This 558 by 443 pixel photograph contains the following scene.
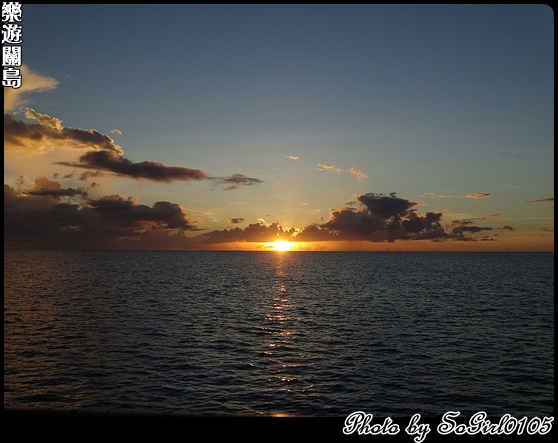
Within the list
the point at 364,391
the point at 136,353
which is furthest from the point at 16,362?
the point at 364,391

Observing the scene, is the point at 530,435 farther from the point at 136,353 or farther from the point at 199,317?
the point at 199,317

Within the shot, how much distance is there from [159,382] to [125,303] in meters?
39.7

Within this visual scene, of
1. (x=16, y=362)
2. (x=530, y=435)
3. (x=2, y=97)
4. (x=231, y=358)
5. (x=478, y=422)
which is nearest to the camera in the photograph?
(x=530, y=435)

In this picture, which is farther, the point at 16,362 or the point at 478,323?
the point at 478,323

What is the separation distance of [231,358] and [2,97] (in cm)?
2564

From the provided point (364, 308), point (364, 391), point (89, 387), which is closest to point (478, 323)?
point (364, 308)

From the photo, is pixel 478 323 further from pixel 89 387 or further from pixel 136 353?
pixel 89 387

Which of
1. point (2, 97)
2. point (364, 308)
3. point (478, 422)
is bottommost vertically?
point (364, 308)

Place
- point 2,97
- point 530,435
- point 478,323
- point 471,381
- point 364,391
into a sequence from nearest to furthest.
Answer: point 530,435, point 2,97, point 364,391, point 471,381, point 478,323

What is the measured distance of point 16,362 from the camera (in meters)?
28.8

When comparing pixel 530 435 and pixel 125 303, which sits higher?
pixel 530 435

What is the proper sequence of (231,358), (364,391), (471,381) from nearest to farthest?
(364,391)
(471,381)
(231,358)

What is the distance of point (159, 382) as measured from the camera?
25.0 metres

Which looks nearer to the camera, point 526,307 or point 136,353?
point 136,353
